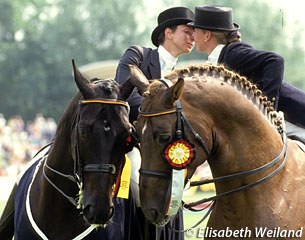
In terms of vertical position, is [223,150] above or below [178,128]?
below

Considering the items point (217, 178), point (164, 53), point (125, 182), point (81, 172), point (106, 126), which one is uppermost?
point (164, 53)

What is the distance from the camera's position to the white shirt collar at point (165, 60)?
7789mm

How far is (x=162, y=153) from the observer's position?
571 centimetres

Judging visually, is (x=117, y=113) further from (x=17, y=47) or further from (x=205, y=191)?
(x=17, y=47)

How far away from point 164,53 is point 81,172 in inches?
71.9

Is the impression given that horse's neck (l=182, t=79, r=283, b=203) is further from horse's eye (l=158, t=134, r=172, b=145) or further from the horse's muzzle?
the horse's muzzle

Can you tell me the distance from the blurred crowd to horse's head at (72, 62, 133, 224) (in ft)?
72.2

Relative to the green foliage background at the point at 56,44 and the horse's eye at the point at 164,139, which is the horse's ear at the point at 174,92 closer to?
the horse's eye at the point at 164,139

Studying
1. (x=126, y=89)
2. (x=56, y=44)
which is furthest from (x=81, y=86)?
(x=56, y=44)

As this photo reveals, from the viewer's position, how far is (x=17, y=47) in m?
62.1

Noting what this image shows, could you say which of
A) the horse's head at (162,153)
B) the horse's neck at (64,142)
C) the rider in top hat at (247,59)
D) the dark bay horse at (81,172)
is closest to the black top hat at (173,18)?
the rider in top hat at (247,59)

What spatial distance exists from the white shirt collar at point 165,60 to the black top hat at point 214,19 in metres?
0.64

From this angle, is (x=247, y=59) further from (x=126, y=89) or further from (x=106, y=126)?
(x=106, y=126)

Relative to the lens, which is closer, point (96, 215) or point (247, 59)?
point (96, 215)
